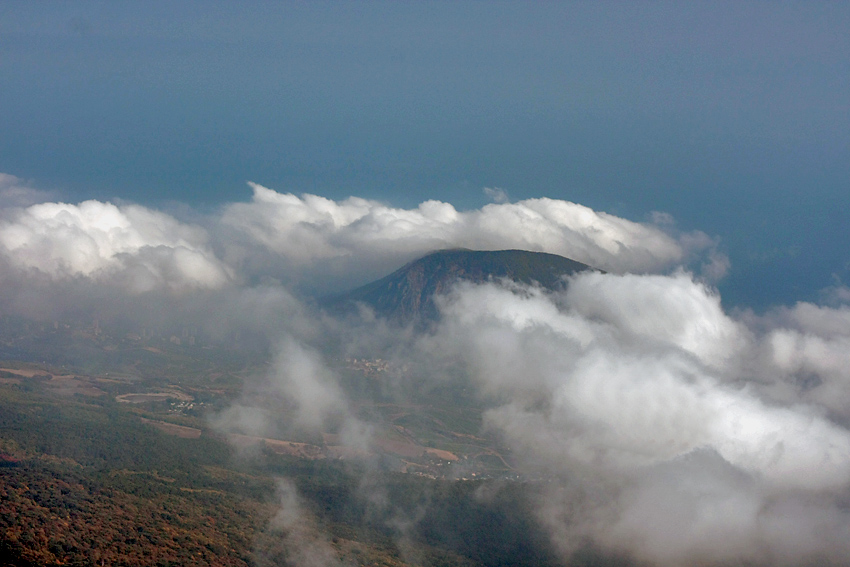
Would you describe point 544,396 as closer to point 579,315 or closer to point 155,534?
point 579,315

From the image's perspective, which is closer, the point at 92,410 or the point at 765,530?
the point at 765,530

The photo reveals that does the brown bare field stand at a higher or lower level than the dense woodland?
higher

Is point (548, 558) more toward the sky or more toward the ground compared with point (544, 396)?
more toward the ground

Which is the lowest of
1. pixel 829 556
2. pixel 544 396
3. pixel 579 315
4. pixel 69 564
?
pixel 69 564

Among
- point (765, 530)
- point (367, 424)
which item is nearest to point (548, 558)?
point (765, 530)

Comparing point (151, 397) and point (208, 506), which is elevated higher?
point (151, 397)

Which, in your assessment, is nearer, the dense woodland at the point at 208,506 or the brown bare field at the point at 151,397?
the dense woodland at the point at 208,506

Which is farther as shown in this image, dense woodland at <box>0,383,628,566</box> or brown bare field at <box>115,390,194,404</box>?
brown bare field at <box>115,390,194,404</box>

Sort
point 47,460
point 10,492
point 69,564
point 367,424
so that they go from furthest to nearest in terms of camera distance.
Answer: point 367,424 → point 47,460 → point 10,492 → point 69,564

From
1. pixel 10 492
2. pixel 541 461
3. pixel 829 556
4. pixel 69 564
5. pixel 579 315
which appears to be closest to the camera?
pixel 69 564

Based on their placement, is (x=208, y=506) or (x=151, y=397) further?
(x=151, y=397)

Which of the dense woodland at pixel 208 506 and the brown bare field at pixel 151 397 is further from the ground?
the brown bare field at pixel 151 397
